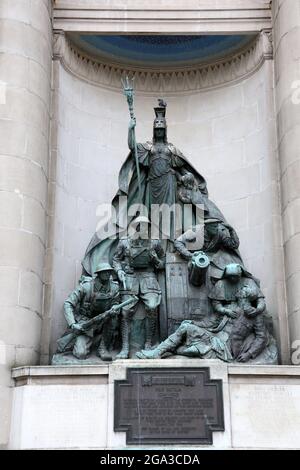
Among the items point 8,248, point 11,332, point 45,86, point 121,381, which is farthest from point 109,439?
point 45,86

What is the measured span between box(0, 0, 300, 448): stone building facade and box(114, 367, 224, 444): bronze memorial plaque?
3.74 feet

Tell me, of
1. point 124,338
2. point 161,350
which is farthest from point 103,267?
point 161,350

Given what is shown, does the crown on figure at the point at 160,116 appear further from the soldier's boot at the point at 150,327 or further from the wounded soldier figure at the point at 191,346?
the wounded soldier figure at the point at 191,346

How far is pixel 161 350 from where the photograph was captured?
33.6ft

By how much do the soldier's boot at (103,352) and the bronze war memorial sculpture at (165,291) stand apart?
0.01 meters

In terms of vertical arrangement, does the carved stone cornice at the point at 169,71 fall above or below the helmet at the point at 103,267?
above

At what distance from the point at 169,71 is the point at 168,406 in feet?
23.5

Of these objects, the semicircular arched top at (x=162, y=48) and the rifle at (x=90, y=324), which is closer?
the rifle at (x=90, y=324)

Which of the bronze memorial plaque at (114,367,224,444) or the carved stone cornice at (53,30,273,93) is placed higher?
the carved stone cornice at (53,30,273,93)

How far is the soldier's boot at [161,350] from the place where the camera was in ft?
33.5

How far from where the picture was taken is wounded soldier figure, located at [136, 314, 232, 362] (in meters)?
10.2

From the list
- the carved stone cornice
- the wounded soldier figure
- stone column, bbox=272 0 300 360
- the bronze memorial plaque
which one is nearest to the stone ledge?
the bronze memorial plaque

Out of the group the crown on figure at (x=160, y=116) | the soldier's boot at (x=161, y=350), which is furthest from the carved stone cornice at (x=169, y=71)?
the soldier's boot at (x=161, y=350)

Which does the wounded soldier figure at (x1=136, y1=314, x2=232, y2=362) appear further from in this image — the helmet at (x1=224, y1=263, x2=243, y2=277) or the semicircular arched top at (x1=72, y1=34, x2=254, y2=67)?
the semicircular arched top at (x1=72, y1=34, x2=254, y2=67)
